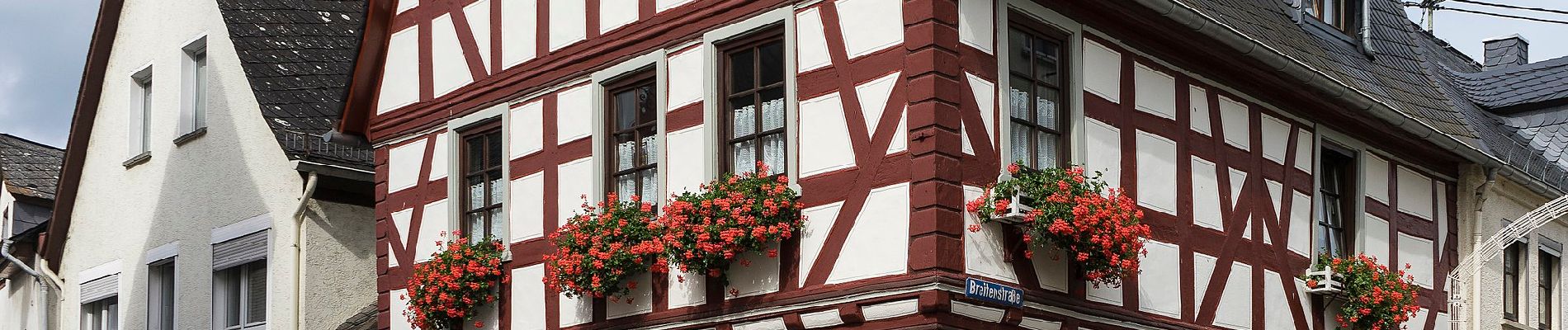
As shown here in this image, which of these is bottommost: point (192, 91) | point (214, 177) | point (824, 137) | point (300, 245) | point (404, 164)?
point (824, 137)

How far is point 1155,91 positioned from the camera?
14242 mm

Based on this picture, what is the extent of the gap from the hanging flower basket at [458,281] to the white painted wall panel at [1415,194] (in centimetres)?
809

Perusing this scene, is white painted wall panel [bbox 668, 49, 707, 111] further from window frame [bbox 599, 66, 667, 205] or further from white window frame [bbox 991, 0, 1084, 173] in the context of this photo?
white window frame [bbox 991, 0, 1084, 173]

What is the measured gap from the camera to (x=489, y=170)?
1573cm

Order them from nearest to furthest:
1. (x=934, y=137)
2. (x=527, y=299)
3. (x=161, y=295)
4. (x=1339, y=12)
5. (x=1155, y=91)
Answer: (x=934, y=137), (x=1155, y=91), (x=527, y=299), (x=1339, y=12), (x=161, y=295)

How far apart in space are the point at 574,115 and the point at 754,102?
6.91 ft

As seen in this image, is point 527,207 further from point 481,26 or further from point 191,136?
point 191,136

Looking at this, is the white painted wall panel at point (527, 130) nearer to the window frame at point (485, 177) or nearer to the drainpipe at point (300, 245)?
the window frame at point (485, 177)

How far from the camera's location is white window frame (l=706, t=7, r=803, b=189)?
12672mm

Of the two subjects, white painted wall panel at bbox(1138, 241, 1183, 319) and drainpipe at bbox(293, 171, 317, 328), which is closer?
white painted wall panel at bbox(1138, 241, 1183, 319)

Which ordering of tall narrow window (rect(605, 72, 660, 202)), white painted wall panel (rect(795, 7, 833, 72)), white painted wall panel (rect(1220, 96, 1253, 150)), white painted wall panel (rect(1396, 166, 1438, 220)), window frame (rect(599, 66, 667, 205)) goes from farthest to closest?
white painted wall panel (rect(1396, 166, 1438, 220)), white painted wall panel (rect(1220, 96, 1253, 150)), tall narrow window (rect(605, 72, 660, 202)), window frame (rect(599, 66, 667, 205)), white painted wall panel (rect(795, 7, 833, 72))

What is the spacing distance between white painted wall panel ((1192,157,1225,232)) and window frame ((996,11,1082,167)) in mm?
1792

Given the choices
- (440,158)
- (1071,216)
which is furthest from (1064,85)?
(440,158)

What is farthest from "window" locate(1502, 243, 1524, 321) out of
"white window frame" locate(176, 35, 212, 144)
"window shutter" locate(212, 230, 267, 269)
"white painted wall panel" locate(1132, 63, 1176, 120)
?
"white window frame" locate(176, 35, 212, 144)
